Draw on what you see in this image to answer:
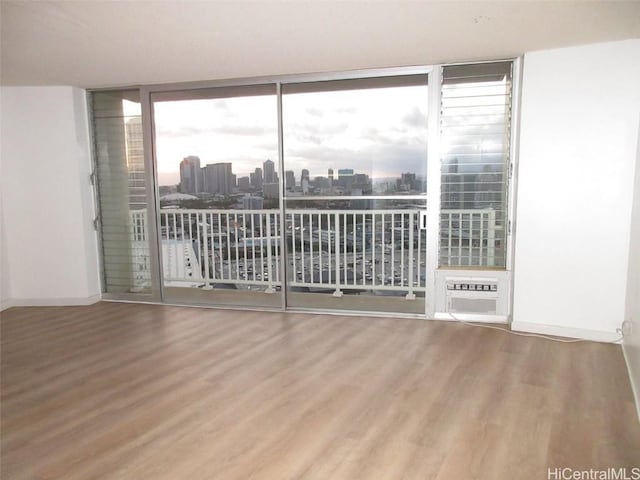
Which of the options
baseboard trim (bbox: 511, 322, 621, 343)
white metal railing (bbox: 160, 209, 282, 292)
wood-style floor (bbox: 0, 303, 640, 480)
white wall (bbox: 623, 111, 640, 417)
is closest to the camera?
wood-style floor (bbox: 0, 303, 640, 480)

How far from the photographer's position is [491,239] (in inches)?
161

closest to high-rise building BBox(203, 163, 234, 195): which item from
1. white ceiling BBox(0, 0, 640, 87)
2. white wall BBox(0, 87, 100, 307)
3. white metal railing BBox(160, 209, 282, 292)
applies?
white metal railing BBox(160, 209, 282, 292)

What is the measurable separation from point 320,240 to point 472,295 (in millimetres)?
1667

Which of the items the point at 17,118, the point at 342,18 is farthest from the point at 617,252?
the point at 17,118

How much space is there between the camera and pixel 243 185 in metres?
4.86

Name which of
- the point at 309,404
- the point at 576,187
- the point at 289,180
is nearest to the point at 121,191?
the point at 289,180

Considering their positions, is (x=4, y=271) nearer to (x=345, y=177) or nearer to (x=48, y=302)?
(x=48, y=302)

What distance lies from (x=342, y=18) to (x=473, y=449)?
2421 millimetres

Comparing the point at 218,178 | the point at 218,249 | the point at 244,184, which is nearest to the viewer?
the point at 244,184

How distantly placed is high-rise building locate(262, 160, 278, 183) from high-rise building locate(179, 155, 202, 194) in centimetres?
81

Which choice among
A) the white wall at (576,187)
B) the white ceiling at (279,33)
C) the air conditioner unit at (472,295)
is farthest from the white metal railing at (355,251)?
the white ceiling at (279,33)

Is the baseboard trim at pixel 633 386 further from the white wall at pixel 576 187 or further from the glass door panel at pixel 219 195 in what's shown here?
the glass door panel at pixel 219 195

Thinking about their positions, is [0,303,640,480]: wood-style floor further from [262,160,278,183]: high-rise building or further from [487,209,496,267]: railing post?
[262,160,278,183]: high-rise building

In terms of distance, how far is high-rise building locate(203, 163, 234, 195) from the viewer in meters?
4.89
